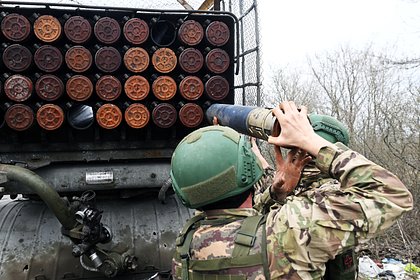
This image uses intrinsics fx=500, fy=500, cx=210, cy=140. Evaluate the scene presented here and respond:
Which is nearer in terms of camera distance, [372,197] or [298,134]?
[372,197]

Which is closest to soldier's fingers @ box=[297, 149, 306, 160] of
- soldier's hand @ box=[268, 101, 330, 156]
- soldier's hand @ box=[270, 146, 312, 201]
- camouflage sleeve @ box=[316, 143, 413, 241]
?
soldier's hand @ box=[270, 146, 312, 201]

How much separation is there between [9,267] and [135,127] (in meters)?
1.11

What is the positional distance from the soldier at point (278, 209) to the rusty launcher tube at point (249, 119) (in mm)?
227

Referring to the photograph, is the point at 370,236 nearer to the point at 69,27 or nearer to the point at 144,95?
the point at 144,95

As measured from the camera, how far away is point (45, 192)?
108 inches

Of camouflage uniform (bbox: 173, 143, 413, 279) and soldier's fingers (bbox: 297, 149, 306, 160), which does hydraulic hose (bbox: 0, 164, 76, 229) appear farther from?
soldier's fingers (bbox: 297, 149, 306, 160)

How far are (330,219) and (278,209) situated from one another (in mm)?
230

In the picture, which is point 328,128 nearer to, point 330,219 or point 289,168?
point 289,168

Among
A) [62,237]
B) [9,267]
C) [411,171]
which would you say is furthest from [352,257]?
[411,171]

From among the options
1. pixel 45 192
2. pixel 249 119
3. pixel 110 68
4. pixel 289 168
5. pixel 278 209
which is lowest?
pixel 45 192

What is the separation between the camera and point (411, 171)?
8633 mm

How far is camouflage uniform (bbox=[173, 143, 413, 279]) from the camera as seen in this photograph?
154cm

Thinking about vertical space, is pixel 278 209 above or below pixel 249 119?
below

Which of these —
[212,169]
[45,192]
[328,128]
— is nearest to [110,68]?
[45,192]
